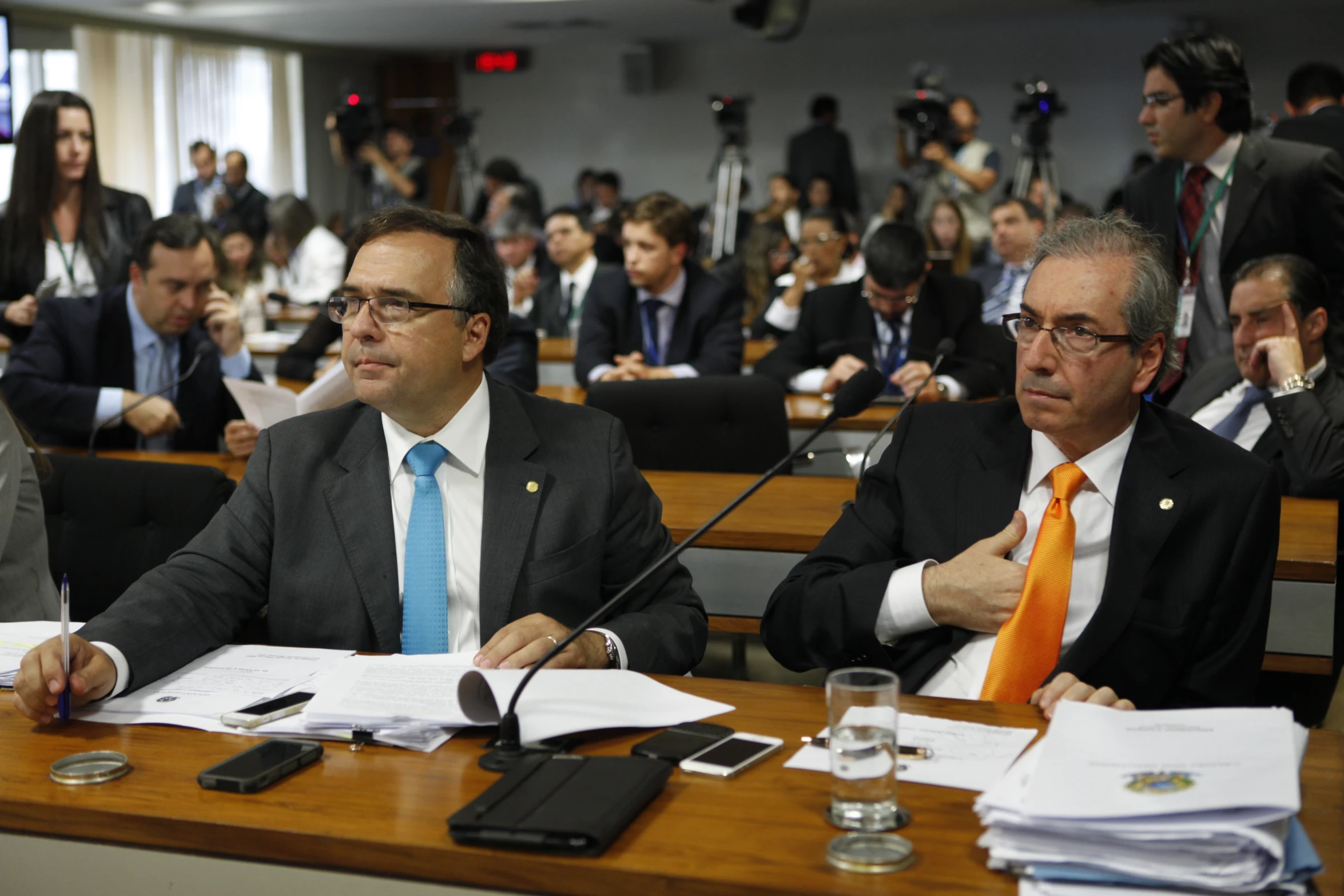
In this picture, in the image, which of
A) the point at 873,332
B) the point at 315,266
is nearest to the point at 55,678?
the point at 873,332

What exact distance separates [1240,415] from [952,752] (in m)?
1.95

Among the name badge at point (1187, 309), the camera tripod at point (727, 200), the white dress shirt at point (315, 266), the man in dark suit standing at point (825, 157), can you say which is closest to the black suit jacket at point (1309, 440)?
the name badge at point (1187, 309)

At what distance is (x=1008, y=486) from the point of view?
5.92 ft

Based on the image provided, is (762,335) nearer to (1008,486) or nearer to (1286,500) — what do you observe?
(1286,500)

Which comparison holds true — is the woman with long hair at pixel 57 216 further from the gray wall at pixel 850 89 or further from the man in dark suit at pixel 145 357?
the gray wall at pixel 850 89

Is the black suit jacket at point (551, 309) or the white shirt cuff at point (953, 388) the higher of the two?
the black suit jacket at point (551, 309)

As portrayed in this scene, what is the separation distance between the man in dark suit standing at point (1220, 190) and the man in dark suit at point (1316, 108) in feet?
2.26

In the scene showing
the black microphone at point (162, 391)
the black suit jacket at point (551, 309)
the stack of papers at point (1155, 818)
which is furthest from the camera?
the black suit jacket at point (551, 309)

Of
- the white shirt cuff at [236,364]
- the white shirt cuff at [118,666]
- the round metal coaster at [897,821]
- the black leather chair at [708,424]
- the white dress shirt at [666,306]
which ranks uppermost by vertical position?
the white dress shirt at [666,306]

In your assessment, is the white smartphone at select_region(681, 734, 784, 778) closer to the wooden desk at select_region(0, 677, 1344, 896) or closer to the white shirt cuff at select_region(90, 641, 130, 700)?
the wooden desk at select_region(0, 677, 1344, 896)

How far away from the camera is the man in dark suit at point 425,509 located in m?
1.78

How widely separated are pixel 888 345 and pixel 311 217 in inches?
215

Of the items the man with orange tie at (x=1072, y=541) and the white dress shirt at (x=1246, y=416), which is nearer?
the man with orange tie at (x=1072, y=541)

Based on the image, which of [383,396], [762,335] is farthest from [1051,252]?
[762,335]
